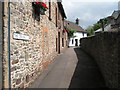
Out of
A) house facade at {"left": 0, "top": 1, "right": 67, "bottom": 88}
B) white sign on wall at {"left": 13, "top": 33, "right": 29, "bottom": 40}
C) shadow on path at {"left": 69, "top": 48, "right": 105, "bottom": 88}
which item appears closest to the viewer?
house facade at {"left": 0, "top": 1, "right": 67, "bottom": 88}

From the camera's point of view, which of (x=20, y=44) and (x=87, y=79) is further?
(x=87, y=79)

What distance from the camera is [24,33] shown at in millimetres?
5234

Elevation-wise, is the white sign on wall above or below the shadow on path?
above

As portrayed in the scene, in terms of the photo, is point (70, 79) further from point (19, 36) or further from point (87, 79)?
point (19, 36)

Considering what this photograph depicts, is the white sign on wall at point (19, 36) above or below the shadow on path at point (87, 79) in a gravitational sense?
above

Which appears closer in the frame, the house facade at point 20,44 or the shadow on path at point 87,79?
the house facade at point 20,44

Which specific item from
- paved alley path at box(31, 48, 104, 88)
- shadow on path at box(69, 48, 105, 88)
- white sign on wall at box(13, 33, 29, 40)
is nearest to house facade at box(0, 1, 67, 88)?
white sign on wall at box(13, 33, 29, 40)

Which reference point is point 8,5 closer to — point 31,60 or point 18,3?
point 18,3

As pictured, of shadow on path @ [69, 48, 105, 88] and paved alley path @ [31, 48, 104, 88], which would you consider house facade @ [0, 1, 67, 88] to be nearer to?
paved alley path @ [31, 48, 104, 88]

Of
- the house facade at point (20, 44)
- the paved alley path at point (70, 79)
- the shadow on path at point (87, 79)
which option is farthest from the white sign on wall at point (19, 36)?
the shadow on path at point (87, 79)

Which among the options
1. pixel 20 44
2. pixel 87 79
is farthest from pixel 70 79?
pixel 20 44

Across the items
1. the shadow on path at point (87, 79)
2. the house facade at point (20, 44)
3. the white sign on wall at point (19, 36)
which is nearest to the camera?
the house facade at point (20, 44)

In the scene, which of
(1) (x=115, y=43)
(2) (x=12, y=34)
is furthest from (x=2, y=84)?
(1) (x=115, y=43)

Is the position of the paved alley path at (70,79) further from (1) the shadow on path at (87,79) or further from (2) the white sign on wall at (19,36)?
(2) the white sign on wall at (19,36)
